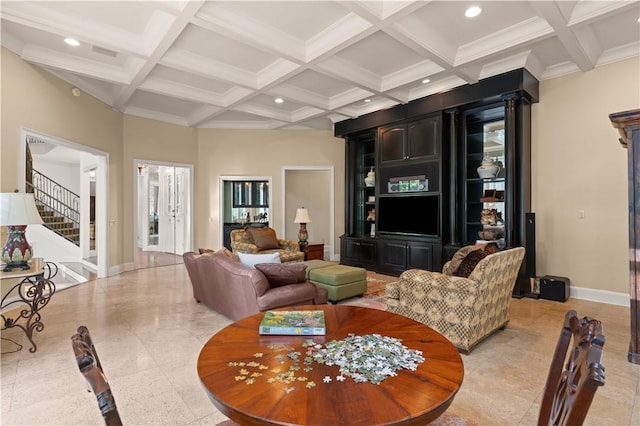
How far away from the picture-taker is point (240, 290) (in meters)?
3.24

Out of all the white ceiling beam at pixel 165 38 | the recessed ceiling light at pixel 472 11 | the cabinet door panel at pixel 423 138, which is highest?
the recessed ceiling light at pixel 472 11

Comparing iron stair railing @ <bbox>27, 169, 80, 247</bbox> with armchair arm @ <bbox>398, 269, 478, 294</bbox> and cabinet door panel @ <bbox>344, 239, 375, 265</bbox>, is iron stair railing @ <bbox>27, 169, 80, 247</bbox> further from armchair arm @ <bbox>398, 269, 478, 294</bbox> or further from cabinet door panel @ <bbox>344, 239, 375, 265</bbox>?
armchair arm @ <bbox>398, 269, 478, 294</bbox>

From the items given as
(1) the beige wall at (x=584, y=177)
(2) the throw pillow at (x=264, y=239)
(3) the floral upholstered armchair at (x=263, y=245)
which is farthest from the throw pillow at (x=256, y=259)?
(1) the beige wall at (x=584, y=177)

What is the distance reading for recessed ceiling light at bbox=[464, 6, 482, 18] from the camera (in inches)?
138

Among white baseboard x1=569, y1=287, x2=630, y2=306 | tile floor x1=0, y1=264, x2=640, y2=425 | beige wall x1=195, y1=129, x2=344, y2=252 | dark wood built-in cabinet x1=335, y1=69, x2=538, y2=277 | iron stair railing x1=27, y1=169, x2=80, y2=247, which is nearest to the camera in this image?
tile floor x1=0, y1=264, x2=640, y2=425

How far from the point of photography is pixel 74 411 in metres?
2.09

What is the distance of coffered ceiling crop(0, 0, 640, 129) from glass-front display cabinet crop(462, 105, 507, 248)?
81 centimetres

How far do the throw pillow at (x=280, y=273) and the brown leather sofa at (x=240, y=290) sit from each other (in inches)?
2.4

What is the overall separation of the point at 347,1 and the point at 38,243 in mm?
Answer: 8737

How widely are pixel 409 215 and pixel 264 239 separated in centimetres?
273

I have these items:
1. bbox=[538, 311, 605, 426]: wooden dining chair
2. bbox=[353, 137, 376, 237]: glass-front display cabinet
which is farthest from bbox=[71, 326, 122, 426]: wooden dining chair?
bbox=[353, 137, 376, 237]: glass-front display cabinet

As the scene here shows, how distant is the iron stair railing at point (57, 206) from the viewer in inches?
339

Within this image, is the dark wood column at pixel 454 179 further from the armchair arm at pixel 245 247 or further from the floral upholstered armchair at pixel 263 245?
the armchair arm at pixel 245 247

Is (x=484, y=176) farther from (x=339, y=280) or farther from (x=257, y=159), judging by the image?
(x=257, y=159)
